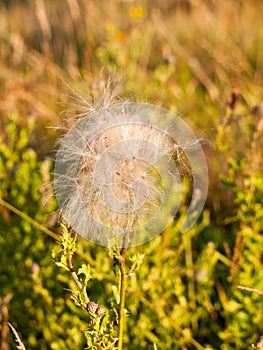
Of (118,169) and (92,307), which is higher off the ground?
(118,169)

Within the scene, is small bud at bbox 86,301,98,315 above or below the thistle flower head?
below

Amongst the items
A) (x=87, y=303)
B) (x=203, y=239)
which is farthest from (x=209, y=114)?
(x=87, y=303)

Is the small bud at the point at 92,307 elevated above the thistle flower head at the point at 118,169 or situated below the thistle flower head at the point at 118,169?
below

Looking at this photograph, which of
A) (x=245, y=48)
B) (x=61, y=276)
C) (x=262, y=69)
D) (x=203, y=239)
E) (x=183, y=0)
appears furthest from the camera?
(x=183, y=0)

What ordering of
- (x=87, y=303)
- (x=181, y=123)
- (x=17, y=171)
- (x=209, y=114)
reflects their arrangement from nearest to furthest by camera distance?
(x=87, y=303), (x=181, y=123), (x=17, y=171), (x=209, y=114)

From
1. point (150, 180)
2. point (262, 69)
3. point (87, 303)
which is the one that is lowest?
point (262, 69)

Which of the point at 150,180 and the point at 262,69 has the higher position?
the point at 150,180

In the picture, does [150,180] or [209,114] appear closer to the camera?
[150,180]

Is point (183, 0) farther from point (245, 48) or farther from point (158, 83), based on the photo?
point (158, 83)
